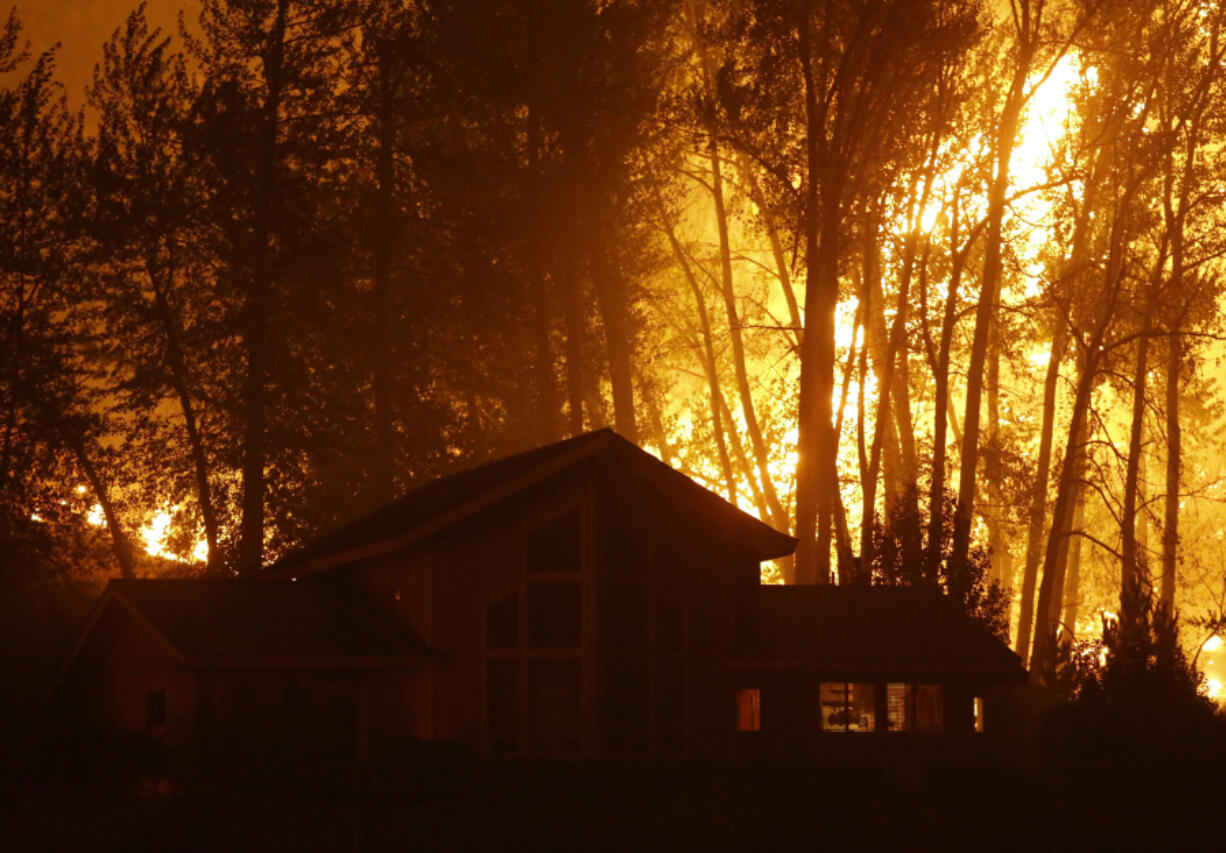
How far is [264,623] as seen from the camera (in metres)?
26.2

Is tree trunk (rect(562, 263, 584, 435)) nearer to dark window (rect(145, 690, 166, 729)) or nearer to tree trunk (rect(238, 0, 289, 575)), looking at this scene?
tree trunk (rect(238, 0, 289, 575))

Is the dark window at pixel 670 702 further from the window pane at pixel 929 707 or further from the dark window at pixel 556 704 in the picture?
the window pane at pixel 929 707

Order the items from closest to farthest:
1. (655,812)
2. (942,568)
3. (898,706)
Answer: (655,812) < (898,706) < (942,568)

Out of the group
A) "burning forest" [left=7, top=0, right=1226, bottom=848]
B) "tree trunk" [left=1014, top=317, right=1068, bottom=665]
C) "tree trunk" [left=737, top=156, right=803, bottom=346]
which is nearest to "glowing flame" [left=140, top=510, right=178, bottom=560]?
"burning forest" [left=7, top=0, right=1226, bottom=848]

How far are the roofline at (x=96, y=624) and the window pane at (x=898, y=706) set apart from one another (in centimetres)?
1153

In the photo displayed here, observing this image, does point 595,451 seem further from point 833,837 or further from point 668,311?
point 668,311

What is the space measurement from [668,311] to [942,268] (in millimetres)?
9151

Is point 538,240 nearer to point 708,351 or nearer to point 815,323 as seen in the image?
point 708,351

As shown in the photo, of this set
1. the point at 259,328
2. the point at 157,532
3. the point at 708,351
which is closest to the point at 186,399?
the point at 259,328

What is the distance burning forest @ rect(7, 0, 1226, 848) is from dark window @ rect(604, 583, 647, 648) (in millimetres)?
6637

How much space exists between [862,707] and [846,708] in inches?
11.8

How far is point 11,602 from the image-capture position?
38.9 m

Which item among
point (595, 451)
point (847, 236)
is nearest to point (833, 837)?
point (595, 451)

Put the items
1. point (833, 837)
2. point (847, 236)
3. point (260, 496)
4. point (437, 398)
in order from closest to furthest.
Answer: point (833, 837) → point (847, 236) → point (260, 496) → point (437, 398)
